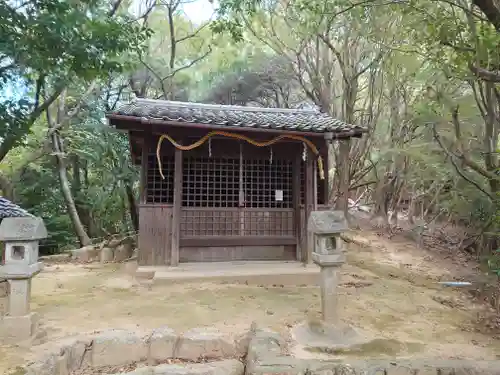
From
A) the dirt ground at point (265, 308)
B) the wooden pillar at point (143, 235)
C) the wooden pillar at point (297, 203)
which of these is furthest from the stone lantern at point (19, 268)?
the wooden pillar at point (297, 203)

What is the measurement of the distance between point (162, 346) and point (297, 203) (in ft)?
16.6

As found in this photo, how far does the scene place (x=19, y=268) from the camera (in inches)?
175

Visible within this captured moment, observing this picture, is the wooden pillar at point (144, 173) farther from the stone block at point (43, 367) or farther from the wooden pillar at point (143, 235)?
the stone block at point (43, 367)

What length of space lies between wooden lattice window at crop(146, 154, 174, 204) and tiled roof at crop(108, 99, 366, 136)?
3.75 ft

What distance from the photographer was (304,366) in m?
3.62

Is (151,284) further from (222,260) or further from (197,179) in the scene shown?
(197,179)

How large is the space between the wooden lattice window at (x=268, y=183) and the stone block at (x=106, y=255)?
17.2 ft

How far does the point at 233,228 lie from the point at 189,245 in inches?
43.6

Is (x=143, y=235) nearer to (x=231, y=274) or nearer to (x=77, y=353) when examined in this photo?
(x=231, y=274)

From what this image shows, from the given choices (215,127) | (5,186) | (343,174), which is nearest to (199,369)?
A: (215,127)

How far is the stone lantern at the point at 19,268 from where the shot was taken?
4.35 metres

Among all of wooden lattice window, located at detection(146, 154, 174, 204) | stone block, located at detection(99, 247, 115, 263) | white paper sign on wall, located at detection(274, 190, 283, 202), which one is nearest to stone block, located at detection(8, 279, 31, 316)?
wooden lattice window, located at detection(146, 154, 174, 204)

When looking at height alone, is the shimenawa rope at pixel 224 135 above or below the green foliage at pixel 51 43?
below

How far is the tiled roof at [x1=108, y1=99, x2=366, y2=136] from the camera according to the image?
7504mm
